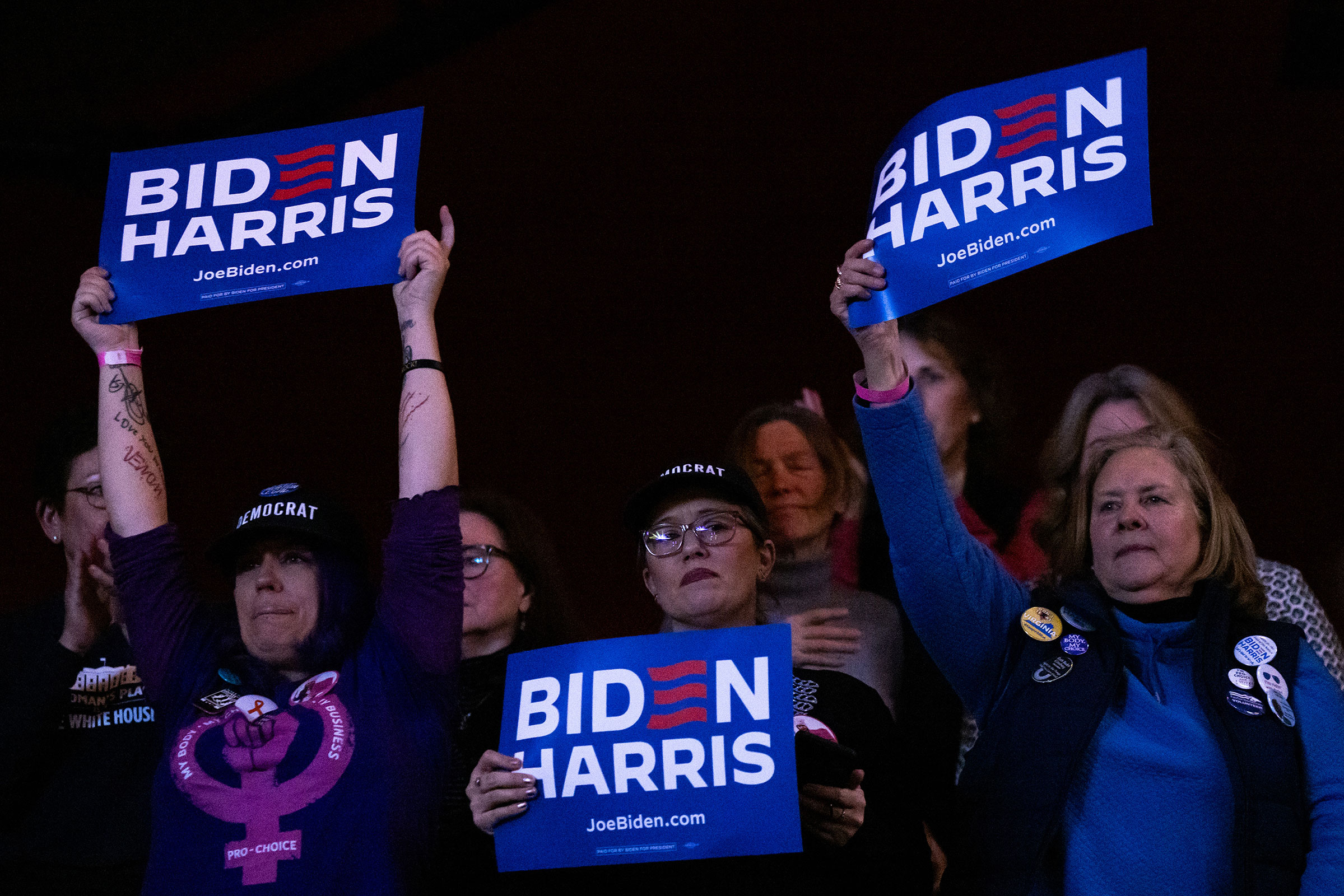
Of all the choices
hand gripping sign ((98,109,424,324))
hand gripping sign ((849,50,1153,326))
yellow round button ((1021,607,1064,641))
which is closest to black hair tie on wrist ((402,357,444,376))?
hand gripping sign ((98,109,424,324))

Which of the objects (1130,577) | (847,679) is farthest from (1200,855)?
(847,679)

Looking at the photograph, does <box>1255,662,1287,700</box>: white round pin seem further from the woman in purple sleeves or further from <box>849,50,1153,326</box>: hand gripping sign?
the woman in purple sleeves

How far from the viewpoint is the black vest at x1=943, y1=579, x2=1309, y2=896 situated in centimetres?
191

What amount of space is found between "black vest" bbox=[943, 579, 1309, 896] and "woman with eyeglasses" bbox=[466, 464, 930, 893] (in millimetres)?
134

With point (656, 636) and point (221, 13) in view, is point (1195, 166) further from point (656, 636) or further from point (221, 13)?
point (221, 13)

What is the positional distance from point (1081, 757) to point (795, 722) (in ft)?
1.38

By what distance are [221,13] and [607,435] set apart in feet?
6.25

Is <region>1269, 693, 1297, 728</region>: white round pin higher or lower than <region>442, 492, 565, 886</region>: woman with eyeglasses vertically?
lower

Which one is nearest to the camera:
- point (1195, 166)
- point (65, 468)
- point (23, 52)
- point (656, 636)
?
point (656, 636)

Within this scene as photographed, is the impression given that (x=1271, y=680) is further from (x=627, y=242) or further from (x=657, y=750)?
(x=627, y=242)

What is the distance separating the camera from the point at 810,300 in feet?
14.6

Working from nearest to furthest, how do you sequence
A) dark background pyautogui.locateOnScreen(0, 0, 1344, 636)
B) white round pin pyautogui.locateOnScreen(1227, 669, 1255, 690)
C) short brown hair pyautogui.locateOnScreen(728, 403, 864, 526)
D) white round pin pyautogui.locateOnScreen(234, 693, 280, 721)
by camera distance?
1. white round pin pyautogui.locateOnScreen(1227, 669, 1255, 690)
2. white round pin pyautogui.locateOnScreen(234, 693, 280, 721)
3. short brown hair pyautogui.locateOnScreen(728, 403, 864, 526)
4. dark background pyautogui.locateOnScreen(0, 0, 1344, 636)

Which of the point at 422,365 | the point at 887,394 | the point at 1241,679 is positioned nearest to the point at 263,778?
the point at 422,365

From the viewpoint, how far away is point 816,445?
3.01 metres
